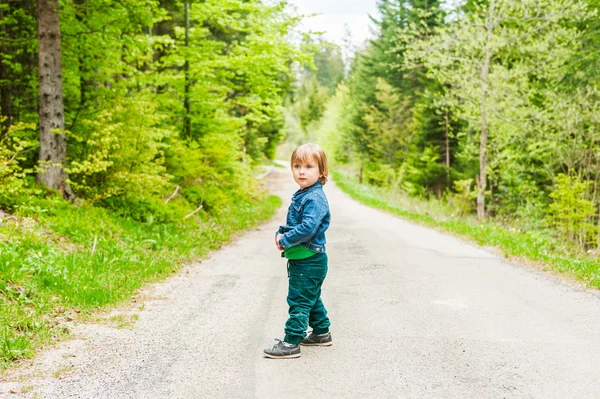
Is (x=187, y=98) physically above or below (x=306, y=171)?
above

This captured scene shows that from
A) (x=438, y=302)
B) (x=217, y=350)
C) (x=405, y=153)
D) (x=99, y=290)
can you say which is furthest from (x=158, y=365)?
(x=405, y=153)

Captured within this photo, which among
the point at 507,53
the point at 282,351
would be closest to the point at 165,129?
the point at 282,351

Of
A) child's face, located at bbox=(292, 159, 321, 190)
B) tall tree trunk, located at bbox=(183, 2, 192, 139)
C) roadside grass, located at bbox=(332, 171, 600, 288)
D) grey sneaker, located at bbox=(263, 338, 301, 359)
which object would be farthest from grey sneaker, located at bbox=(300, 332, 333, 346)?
tall tree trunk, located at bbox=(183, 2, 192, 139)

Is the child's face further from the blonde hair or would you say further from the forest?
the forest

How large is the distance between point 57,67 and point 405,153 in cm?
2820

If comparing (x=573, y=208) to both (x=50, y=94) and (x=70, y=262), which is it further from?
(x=50, y=94)

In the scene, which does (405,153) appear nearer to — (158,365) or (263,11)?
(263,11)

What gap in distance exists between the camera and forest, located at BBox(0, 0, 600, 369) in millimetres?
6852

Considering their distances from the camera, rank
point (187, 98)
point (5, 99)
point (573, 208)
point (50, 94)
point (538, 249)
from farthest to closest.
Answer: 1. point (187, 98)
2. point (573, 208)
3. point (5, 99)
4. point (538, 249)
5. point (50, 94)

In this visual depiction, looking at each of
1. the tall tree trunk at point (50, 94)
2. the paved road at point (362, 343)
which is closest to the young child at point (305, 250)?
the paved road at point (362, 343)

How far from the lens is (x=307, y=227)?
409 cm

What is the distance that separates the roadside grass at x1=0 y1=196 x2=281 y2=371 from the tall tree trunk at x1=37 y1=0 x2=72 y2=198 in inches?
29.1

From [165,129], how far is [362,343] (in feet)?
31.4

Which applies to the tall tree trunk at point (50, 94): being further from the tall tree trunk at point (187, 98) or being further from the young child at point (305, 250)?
the tall tree trunk at point (187, 98)
